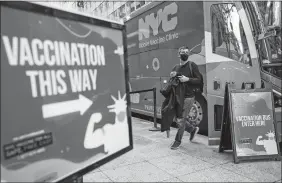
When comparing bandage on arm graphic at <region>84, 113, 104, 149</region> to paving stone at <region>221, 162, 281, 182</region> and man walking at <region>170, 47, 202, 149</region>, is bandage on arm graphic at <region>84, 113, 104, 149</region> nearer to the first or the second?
paving stone at <region>221, 162, 281, 182</region>

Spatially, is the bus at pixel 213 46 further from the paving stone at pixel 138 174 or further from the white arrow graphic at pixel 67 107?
the white arrow graphic at pixel 67 107

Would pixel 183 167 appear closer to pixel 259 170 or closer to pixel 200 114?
pixel 259 170

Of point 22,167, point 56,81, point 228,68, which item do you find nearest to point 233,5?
point 228,68

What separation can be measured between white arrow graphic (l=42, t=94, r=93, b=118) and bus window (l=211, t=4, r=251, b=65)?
3745 mm

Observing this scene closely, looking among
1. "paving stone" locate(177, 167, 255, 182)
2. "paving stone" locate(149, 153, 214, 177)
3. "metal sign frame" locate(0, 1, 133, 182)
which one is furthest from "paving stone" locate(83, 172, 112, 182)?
"metal sign frame" locate(0, 1, 133, 182)

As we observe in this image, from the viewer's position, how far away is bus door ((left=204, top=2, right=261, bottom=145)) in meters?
5.01

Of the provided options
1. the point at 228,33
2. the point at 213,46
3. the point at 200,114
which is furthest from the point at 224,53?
the point at 200,114

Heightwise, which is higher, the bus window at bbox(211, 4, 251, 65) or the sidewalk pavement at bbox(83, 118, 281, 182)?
the bus window at bbox(211, 4, 251, 65)

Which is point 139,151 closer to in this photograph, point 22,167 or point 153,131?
point 153,131

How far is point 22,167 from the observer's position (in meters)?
1.48

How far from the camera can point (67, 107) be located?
1781mm

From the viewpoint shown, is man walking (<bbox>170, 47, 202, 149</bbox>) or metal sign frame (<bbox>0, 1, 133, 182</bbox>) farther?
man walking (<bbox>170, 47, 202, 149</bbox>)

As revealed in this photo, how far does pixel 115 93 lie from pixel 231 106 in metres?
2.65

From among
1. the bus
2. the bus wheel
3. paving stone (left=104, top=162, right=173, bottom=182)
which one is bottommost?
paving stone (left=104, top=162, right=173, bottom=182)
